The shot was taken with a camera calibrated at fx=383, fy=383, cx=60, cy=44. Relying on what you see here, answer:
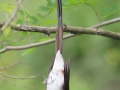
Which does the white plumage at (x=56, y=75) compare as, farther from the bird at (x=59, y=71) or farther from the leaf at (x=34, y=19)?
the leaf at (x=34, y=19)

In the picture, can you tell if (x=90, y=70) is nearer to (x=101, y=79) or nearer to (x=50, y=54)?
(x=101, y=79)

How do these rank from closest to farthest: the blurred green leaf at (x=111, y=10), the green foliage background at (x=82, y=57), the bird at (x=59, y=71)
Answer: the bird at (x=59, y=71) → the blurred green leaf at (x=111, y=10) → the green foliage background at (x=82, y=57)

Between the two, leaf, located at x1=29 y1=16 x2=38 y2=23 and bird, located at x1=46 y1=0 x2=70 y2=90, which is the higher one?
leaf, located at x1=29 y1=16 x2=38 y2=23

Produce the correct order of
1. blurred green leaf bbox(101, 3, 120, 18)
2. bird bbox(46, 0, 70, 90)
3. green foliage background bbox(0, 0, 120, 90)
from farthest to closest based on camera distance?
1. green foliage background bbox(0, 0, 120, 90)
2. blurred green leaf bbox(101, 3, 120, 18)
3. bird bbox(46, 0, 70, 90)

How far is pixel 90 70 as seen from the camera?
11.9 feet

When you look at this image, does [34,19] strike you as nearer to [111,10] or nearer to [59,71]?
[59,71]

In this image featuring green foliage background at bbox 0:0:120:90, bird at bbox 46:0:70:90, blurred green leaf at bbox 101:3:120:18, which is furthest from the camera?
green foliage background at bbox 0:0:120:90

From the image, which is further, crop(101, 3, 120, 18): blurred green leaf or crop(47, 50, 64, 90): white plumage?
crop(101, 3, 120, 18): blurred green leaf

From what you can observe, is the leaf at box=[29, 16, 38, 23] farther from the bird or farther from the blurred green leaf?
the blurred green leaf

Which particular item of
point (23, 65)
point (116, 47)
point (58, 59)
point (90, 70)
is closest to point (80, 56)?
point (90, 70)

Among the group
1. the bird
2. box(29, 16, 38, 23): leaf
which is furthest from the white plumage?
box(29, 16, 38, 23): leaf

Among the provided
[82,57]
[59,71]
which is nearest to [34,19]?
[59,71]

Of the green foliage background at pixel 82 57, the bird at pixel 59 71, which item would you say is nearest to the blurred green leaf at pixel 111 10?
the bird at pixel 59 71

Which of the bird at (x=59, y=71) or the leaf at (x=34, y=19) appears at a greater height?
the leaf at (x=34, y=19)
